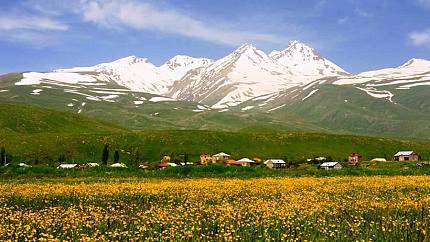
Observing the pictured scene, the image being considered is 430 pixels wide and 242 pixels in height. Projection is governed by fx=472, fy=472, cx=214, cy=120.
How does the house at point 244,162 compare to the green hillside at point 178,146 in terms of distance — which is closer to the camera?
the house at point 244,162

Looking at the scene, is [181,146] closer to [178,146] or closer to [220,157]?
[178,146]

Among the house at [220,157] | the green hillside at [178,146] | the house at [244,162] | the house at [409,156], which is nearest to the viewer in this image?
the house at [244,162]

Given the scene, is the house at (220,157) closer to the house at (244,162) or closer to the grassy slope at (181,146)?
the grassy slope at (181,146)

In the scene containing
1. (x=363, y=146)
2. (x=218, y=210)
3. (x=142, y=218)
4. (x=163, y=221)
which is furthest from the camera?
(x=363, y=146)

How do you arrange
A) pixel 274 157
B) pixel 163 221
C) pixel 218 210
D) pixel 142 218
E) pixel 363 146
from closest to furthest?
pixel 163 221 → pixel 142 218 → pixel 218 210 → pixel 274 157 → pixel 363 146

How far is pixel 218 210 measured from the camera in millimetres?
23781

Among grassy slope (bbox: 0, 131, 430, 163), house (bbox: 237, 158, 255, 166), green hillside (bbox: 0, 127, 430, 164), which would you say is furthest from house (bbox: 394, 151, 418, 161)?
house (bbox: 237, 158, 255, 166)

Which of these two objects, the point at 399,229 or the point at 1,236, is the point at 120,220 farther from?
the point at 399,229

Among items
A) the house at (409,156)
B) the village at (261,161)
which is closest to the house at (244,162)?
the village at (261,161)

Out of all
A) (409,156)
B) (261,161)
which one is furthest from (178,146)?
(409,156)

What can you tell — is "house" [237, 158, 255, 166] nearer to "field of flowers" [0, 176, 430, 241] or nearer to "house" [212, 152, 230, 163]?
"house" [212, 152, 230, 163]

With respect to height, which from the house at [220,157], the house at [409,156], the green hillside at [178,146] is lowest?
the house at [409,156]

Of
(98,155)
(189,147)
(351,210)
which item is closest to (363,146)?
(189,147)

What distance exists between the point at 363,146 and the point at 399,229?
183850 mm
